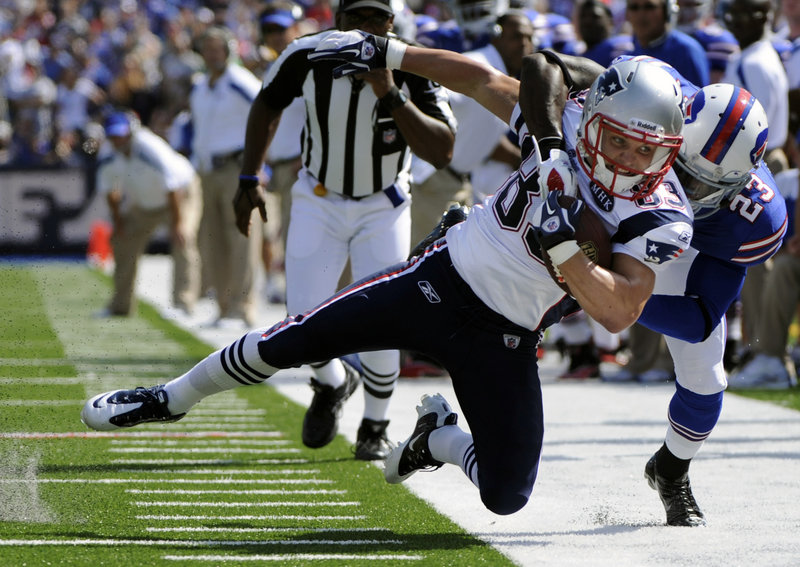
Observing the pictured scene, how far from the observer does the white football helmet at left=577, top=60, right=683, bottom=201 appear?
3604 millimetres

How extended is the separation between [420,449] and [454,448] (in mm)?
146

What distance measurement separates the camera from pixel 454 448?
4.18m

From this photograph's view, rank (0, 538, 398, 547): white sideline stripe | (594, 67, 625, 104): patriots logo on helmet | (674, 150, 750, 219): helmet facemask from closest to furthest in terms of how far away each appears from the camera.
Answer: (594, 67, 625, 104): patriots logo on helmet, (0, 538, 398, 547): white sideline stripe, (674, 150, 750, 219): helmet facemask

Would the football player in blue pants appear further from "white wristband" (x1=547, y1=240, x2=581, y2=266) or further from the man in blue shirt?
the man in blue shirt

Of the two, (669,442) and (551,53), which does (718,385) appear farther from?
(551,53)

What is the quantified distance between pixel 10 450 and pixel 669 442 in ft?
8.15

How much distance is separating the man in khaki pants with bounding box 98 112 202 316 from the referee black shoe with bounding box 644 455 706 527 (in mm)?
7622

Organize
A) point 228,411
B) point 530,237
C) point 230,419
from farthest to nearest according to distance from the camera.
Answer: point 228,411 < point 230,419 < point 530,237

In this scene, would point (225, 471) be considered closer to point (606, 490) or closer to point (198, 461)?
point (198, 461)

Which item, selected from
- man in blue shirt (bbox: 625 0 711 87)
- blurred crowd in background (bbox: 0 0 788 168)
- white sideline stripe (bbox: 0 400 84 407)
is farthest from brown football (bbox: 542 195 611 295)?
blurred crowd in background (bbox: 0 0 788 168)

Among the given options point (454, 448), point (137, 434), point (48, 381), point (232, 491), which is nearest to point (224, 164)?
point (48, 381)

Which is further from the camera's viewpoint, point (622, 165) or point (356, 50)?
point (356, 50)

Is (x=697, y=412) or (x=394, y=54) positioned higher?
(x=394, y=54)

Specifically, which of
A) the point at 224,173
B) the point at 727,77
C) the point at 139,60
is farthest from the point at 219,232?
the point at 139,60
